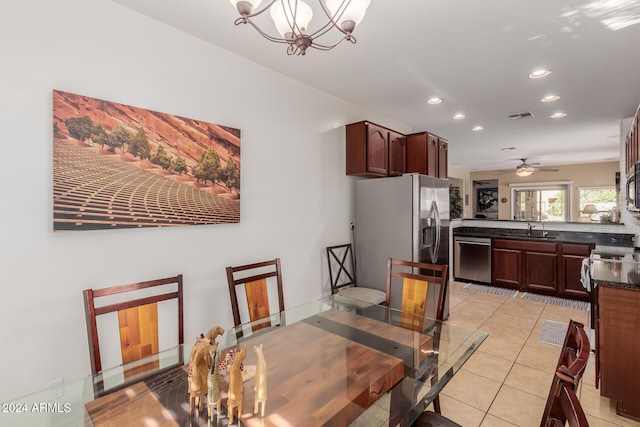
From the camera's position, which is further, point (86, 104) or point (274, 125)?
point (274, 125)

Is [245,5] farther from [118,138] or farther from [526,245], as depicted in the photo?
[526,245]

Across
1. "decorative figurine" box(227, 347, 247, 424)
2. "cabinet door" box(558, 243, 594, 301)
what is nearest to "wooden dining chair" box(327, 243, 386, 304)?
"decorative figurine" box(227, 347, 247, 424)

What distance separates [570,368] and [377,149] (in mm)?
2978

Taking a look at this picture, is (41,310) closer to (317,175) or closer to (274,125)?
(274,125)

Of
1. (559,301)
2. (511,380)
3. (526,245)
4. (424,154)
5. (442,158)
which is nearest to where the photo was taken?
(511,380)

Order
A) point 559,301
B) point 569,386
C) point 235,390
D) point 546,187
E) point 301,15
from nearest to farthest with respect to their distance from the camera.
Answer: point 569,386 < point 235,390 < point 301,15 < point 559,301 < point 546,187

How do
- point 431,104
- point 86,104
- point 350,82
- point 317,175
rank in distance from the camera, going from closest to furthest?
point 86,104 → point 350,82 → point 317,175 → point 431,104

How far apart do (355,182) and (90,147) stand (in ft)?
8.72

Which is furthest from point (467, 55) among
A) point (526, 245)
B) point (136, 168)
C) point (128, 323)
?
point (526, 245)

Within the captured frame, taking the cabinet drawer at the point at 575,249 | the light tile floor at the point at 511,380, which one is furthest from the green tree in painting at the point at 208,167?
the cabinet drawer at the point at 575,249

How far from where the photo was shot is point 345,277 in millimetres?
3592

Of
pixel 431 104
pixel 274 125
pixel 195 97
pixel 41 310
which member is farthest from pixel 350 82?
pixel 41 310

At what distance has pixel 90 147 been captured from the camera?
1.77 meters

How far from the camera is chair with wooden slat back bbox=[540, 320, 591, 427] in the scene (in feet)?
2.71
